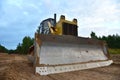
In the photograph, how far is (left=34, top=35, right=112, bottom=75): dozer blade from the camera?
15.4 ft

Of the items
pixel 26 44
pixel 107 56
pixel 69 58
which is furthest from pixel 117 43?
pixel 69 58

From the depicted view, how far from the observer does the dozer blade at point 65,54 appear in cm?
470

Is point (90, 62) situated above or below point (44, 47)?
below

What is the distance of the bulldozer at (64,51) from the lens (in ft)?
15.6

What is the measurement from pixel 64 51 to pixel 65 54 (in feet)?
0.31

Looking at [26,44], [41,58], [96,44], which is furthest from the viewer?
[26,44]

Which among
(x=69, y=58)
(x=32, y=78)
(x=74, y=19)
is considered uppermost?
(x=74, y=19)

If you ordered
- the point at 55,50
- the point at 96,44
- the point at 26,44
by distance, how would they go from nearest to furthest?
the point at 55,50
the point at 96,44
the point at 26,44

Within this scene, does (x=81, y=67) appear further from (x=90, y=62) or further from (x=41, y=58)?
(x=41, y=58)

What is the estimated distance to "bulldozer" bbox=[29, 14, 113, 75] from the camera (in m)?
4.75

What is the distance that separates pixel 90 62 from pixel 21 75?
2.42 m

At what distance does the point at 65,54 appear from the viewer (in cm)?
527

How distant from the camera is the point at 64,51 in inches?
209

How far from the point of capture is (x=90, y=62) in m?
5.84
